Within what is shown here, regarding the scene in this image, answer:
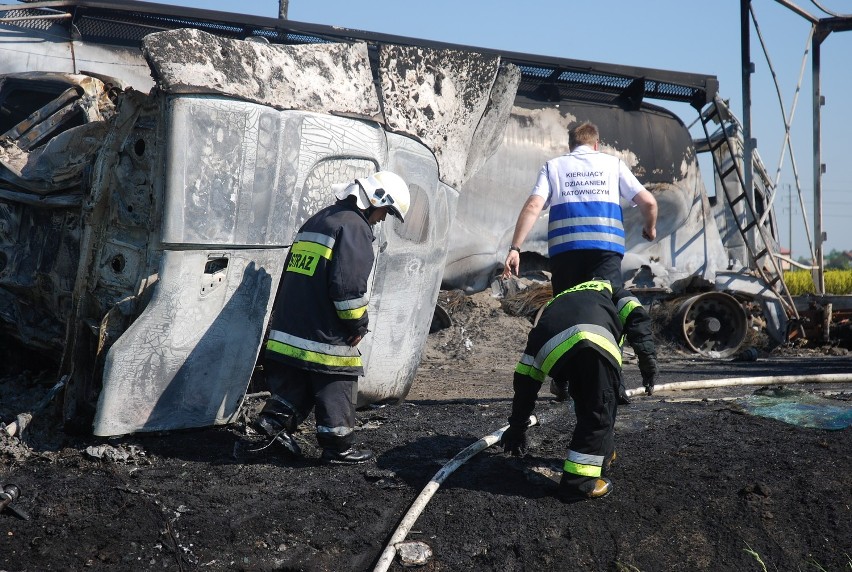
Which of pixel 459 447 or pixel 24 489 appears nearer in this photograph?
pixel 24 489

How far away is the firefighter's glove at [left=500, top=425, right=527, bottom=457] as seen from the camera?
4.00 m

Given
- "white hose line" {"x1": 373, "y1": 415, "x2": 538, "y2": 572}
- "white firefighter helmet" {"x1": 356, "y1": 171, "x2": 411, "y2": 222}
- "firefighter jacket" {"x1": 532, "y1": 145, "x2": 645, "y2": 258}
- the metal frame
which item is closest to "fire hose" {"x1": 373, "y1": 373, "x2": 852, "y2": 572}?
"white hose line" {"x1": 373, "y1": 415, "x2": 538, "y2": 572}

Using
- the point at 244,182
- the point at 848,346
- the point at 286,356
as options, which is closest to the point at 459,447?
the point at 286,356

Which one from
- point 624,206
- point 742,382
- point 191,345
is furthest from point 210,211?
point 624,206

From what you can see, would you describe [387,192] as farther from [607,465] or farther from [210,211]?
[607,465]

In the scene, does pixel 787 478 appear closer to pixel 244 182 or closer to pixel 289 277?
pixel 289 277

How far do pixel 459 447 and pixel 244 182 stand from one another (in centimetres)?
184

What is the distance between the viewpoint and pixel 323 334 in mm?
4059

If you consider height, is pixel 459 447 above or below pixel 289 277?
below

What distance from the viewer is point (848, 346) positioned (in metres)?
11.2

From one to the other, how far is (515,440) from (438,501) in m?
0.58

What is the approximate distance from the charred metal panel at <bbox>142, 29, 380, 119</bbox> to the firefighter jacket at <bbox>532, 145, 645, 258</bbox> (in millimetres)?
1224

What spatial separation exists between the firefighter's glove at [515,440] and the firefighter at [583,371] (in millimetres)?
177

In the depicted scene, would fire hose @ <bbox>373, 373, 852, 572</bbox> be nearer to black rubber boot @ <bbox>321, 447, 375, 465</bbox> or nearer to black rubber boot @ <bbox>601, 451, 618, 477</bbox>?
black rubber boot @ <bbox>321, 447, 375, 465</bbox>
